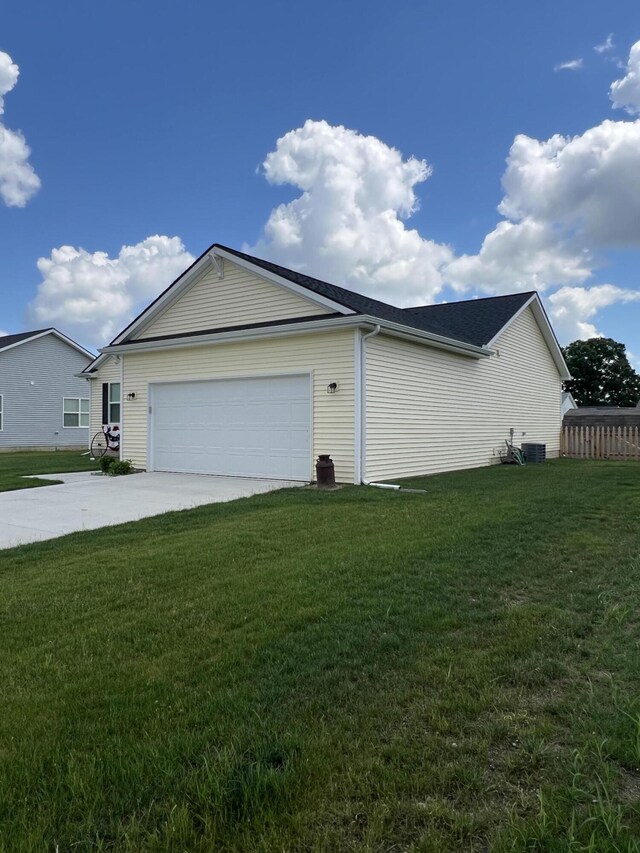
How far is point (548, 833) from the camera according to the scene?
1733mm

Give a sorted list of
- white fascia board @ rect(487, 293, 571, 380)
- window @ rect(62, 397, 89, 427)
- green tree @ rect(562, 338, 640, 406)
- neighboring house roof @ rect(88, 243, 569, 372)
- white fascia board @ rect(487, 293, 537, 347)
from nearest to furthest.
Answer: neighboring house roof @ rect(88, 243, 569, 372), white fascia board @ rect(487, 293, 537, 347), white fascia board @ rect(487, 293, 571, 380), window @ rect(62, 397, 89, 427), green tree @ rect(562, 338, 640, 406)

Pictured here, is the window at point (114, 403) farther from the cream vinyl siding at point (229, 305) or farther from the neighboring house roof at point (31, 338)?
the neighboring house roof at point (31, 338)

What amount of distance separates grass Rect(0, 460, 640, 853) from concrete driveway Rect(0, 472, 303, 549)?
1.74 meters

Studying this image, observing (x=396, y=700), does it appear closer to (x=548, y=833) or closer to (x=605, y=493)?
(x=548, y=833)

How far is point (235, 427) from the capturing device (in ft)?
40.1

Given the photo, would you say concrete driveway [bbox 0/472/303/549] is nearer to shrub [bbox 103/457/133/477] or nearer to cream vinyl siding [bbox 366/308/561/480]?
shrub [bbox 103/457/133/477]

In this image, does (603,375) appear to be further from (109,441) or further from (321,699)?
(321,699)

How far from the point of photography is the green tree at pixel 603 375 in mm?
53094

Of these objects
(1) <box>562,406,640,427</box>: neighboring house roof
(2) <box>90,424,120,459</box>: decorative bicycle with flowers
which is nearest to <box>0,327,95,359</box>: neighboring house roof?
(2) <box>90,424,120,459</box>: decorative bicycle with flowers

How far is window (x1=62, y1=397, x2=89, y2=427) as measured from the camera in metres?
27.2

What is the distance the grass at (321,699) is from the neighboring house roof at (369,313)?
638 cm

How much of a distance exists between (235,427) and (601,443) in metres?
14.1

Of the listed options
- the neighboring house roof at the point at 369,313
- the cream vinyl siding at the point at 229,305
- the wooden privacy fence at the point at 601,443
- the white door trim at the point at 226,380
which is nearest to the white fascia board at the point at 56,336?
the neighboring house roof at the point at 369,313

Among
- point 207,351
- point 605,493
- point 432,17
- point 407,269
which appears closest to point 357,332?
point 207,351
